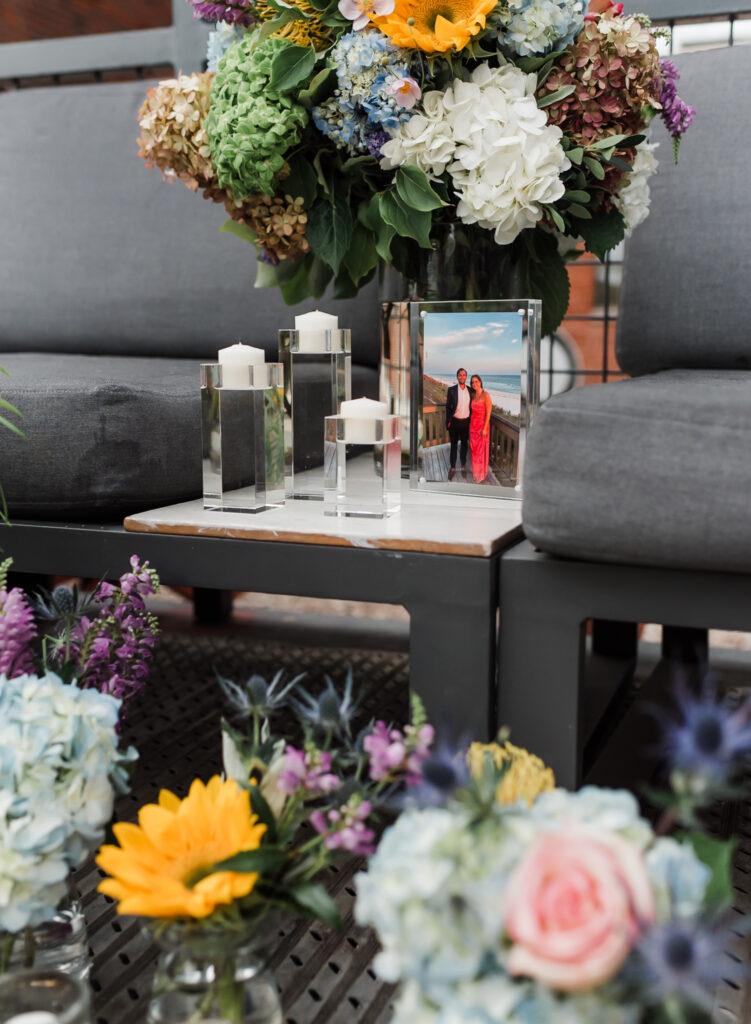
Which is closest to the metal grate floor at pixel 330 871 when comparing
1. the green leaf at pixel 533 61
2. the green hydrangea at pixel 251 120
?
the green hydrangea at pixel 251 120

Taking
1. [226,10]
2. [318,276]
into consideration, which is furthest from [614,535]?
[226,10]

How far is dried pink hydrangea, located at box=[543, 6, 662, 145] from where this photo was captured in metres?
0.96

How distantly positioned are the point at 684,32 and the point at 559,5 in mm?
803

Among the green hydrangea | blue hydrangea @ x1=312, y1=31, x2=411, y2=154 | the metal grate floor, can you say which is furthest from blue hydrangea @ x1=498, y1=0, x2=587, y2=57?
the metal grate floor

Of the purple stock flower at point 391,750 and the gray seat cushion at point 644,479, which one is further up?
the gray seat cushion at point 644,479

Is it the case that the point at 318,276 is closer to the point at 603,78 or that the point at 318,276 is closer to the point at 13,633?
the point at 603,78

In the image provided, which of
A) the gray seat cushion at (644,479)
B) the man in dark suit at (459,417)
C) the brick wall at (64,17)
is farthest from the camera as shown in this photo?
the brick wall at (64,17)

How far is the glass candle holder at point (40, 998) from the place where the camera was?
2.06 feet

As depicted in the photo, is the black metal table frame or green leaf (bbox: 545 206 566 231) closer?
the black metal table frame

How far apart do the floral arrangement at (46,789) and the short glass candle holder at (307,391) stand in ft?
1.34

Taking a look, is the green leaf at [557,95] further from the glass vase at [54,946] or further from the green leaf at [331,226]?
the glass vase at [54,946]

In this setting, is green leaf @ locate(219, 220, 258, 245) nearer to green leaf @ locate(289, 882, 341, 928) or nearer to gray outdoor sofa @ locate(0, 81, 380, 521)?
gray outdoor sofa @ locate(0, 81, 380, 521)

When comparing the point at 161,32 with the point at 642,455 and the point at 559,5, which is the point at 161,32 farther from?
the point at 642,455

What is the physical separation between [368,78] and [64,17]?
10.6ft
